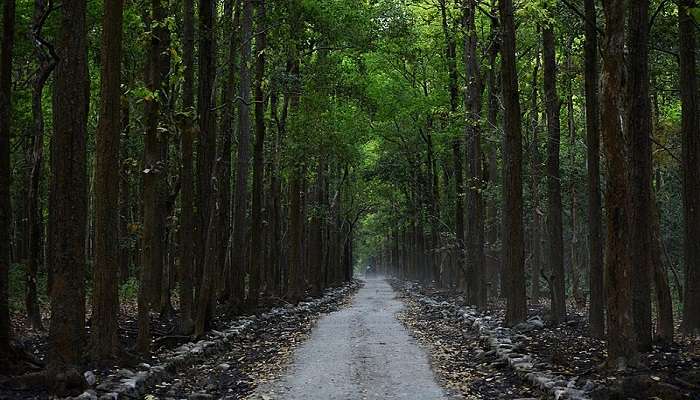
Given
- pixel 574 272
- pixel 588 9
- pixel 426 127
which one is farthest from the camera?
pixel 426 127

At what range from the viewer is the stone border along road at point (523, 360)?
821cm

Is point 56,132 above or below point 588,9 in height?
below

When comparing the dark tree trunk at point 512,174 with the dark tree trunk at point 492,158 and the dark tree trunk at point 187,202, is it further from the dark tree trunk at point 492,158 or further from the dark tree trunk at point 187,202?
the dark tree trunk at point 187,202

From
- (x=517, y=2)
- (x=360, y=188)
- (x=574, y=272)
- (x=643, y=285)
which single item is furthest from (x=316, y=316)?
(x=360, y=188)

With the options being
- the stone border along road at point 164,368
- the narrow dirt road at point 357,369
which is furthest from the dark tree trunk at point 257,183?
the narrow dirt road at point 357,369

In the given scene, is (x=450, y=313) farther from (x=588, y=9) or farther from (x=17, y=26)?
(x=17, y=26)

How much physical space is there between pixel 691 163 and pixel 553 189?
3.75 metres

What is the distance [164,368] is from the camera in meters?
10.6

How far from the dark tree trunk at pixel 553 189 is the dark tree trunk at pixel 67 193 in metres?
11.1

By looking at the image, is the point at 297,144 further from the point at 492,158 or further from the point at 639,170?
the point at 639,170

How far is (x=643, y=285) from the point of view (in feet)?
36.3

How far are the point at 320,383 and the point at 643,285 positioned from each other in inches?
215

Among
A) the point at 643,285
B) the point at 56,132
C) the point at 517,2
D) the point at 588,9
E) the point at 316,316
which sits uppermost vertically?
the point at 517,2

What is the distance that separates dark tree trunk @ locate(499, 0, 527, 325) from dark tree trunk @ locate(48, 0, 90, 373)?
32.6 feet
